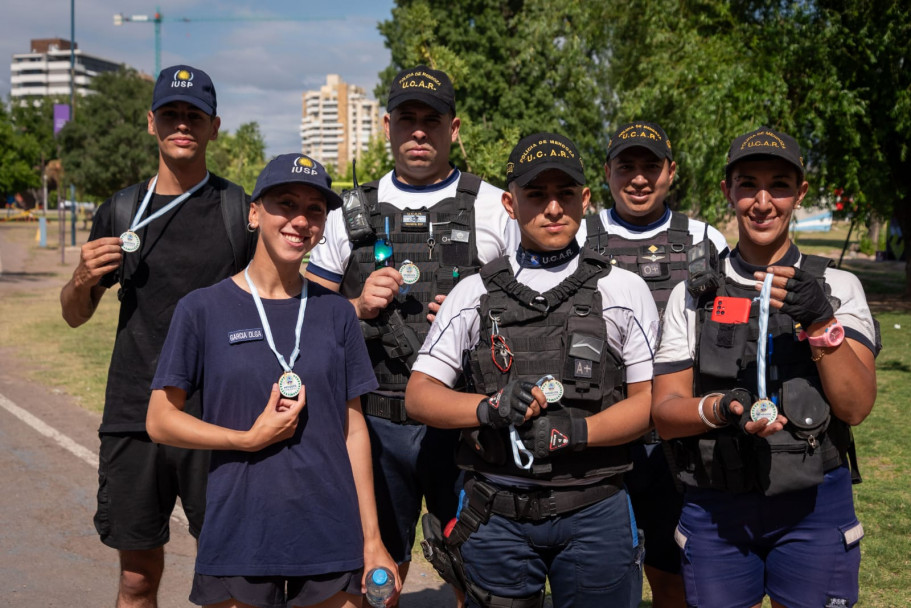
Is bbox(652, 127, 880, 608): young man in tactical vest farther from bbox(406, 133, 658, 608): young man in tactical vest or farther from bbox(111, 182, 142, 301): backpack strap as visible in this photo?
bbox(111, 182, 142, 301): backpack strap

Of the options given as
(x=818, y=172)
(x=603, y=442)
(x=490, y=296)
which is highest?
(x=818, y=172)

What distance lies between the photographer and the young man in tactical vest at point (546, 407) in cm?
305

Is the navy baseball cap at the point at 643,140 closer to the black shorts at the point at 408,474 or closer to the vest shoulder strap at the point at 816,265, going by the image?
the vest shoulder strap at the point at 816,265

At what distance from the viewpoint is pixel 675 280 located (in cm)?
428

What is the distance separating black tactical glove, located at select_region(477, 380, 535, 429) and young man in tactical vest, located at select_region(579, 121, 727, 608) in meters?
1.39

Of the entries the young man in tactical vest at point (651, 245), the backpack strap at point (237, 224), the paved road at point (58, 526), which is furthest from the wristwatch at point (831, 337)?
the paved road at point (58, 526)

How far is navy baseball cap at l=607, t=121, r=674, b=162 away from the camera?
4418mm

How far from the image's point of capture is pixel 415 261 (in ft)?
13.7

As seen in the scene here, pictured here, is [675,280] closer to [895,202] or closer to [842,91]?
[842,91]

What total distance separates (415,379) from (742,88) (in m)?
15.4

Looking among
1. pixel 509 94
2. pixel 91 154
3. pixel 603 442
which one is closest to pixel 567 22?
pixel 509 94

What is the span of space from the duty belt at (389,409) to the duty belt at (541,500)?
1.05 m

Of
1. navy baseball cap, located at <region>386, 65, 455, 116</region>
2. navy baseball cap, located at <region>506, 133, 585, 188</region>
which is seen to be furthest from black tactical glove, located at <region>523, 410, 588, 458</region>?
navy baseball cap, located at <region>386, 65, 455, 116</region>

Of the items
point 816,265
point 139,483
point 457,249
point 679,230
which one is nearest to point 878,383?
point 679,230
